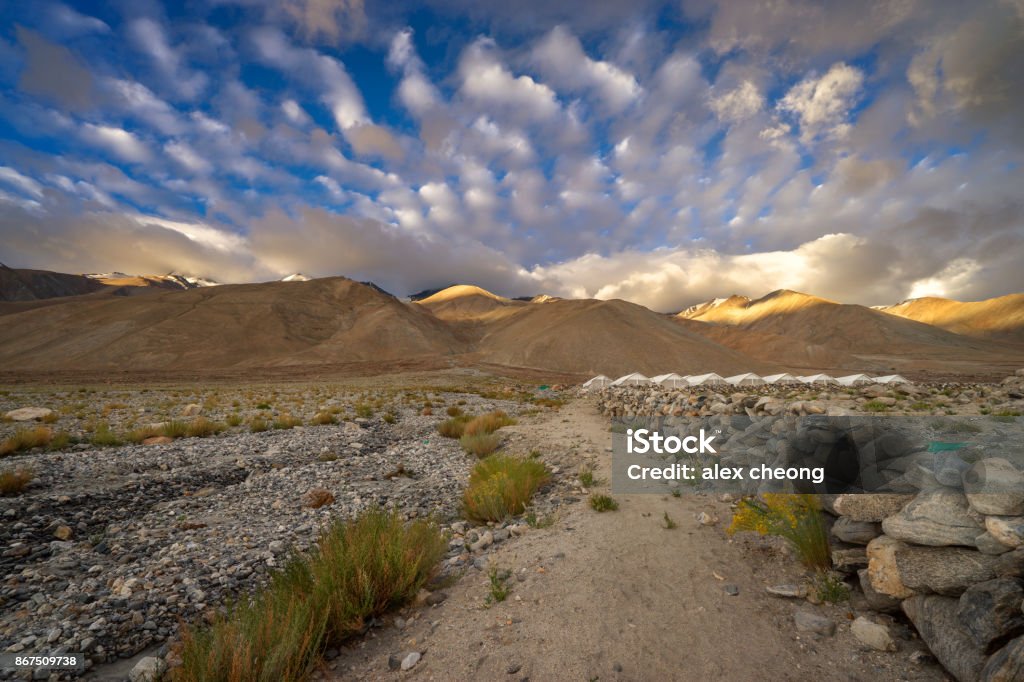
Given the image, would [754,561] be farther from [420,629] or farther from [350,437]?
[350,437]

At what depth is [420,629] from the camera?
4.21m

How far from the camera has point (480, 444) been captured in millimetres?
13570

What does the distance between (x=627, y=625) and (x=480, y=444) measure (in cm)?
975

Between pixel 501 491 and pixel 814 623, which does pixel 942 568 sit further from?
pixel 501 491

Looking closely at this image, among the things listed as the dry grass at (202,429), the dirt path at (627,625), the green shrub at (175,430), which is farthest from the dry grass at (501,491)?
the green shrub at (175,430)

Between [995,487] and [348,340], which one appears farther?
[348,340]

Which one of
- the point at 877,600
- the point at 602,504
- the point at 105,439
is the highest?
the point at 877,600

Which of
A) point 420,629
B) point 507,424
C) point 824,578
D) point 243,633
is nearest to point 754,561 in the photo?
point 824,578

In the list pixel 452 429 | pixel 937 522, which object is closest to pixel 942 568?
pixel 937 522

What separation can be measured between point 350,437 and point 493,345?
99.1 metres

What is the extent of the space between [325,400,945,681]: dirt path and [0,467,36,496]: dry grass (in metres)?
8.78

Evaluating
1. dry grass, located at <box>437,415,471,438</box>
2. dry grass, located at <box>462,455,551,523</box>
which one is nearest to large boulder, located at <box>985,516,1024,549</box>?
dry grass, located at <box>462,455,551,523</box>

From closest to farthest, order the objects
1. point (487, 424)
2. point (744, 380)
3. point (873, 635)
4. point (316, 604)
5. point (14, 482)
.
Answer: point (873, 635) → point (316, 604) → point (14, 482) → point (487, 424) → point (744, 380)

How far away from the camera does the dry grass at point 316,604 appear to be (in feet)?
10.4
